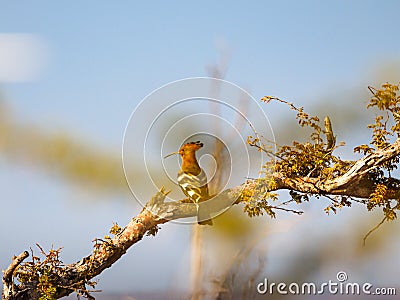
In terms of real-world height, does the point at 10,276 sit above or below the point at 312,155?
below

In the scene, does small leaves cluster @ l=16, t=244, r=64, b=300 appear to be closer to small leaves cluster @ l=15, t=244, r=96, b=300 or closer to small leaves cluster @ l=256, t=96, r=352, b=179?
small leaves cluster @ l=15, t=244, r=96, b=300

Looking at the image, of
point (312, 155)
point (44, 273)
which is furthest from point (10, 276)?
point (312, 155)

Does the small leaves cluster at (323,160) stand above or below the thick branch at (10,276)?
above

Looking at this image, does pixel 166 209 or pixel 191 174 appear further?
pixel 166 209

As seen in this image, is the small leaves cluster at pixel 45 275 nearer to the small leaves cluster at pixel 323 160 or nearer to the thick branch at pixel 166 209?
the thick branch at pixel 166 209

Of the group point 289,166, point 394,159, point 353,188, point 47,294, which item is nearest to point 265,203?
point 289,166

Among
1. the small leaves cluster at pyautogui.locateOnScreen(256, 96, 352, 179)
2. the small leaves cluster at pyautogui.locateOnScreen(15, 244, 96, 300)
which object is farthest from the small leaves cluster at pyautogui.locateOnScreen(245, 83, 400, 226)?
the small leaves cluster at pyautogui.locateOnScreen(15, 244, 96, 300)

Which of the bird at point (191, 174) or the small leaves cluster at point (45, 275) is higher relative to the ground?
the bird at point (191, 174)

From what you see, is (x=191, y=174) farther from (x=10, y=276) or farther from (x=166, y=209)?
(x=10, y=276)

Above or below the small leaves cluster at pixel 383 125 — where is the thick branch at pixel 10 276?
below

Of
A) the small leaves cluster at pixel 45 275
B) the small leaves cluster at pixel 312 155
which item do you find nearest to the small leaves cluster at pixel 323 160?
the small leaves cluster at pixel 312 155

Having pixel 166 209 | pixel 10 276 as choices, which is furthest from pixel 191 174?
pixel 10 276

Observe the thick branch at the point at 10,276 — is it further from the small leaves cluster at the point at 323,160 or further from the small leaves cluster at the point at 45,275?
the small leaves cluster at the point at 323,160

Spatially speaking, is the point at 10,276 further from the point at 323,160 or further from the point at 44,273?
the point at 323,160
